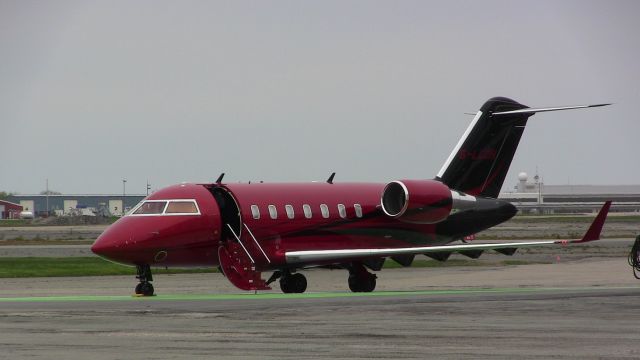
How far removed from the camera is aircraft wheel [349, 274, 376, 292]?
3759cm

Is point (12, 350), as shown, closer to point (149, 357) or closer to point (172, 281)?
point (149, 357)

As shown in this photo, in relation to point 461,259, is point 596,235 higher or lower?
higher

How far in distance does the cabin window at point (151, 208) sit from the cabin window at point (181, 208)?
0.59 feet

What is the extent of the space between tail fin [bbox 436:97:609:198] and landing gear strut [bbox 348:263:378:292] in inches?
186

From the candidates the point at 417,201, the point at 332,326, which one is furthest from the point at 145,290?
the point at 332,326

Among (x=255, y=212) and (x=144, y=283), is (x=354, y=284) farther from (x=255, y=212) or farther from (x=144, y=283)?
(x=144, y=283)

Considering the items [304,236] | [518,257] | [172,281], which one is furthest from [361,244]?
[518,257]

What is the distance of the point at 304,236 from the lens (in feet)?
122

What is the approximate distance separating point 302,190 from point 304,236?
1.65m

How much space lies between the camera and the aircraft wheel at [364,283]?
1480 inches

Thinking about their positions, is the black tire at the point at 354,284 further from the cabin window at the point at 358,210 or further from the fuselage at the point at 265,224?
the cabin window at the point at 358,210

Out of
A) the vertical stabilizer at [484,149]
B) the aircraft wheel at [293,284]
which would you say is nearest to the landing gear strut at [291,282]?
the aircraft wheel at [293,284]

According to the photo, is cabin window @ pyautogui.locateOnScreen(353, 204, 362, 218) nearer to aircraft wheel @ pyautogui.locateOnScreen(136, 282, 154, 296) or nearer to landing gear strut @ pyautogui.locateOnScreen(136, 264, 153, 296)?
landing gear strut @ pyautogui.locateOnScreen(136, 264, 153, 296)

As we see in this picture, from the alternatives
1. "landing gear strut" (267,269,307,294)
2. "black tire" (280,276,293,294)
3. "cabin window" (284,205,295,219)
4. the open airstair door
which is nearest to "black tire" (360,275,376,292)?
"landing gear strut" (267,269,307,294)
